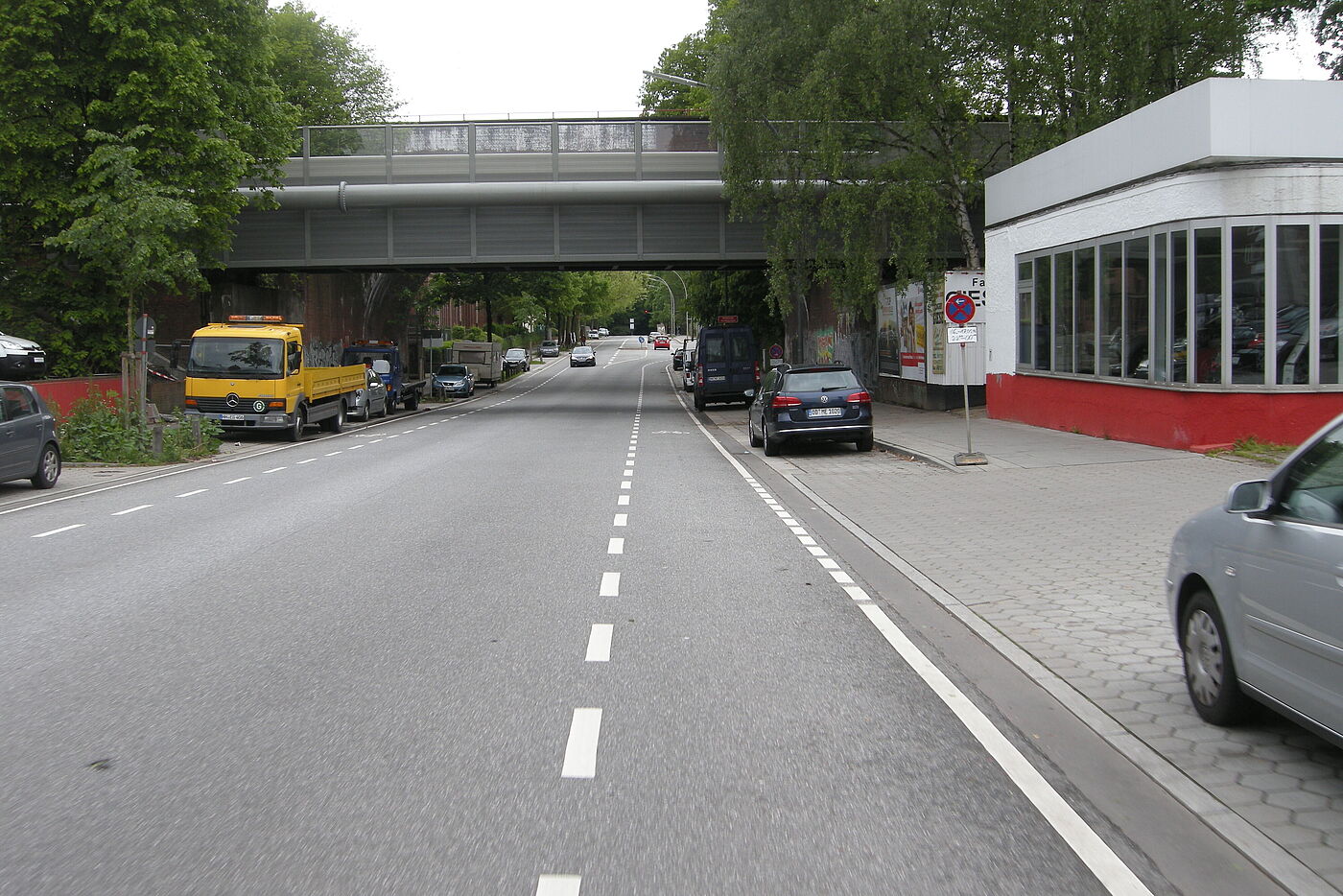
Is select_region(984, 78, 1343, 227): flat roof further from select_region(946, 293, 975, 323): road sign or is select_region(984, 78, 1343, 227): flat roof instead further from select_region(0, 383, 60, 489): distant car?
select_region(0, 383, 60, 489): distant car

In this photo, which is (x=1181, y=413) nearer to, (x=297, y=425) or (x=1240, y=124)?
(x=1240, y=124)

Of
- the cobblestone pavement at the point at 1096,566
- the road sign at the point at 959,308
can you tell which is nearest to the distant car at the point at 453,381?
the cobblestone pavement at the point at 1096,566

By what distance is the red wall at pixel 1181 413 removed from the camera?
52.6 ft

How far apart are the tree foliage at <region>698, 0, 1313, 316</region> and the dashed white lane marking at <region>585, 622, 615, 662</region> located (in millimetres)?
20908

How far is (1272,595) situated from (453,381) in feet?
163

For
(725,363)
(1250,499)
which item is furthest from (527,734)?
(725,363)

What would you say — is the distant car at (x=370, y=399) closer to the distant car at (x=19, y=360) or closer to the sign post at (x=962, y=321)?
the distant car at (x=19, y=360)

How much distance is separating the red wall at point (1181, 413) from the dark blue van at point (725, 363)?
17955mm

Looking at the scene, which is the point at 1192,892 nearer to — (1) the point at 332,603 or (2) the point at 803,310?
(1) the point at 332,603

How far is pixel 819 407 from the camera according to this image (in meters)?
20.4

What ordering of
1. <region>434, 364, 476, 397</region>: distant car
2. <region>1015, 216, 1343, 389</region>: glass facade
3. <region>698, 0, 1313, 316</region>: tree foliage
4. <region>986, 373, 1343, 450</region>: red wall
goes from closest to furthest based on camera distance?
1. <region>1015, 216, 1343, 389</region>: glass facade
2. <region>986, 373, 1343, 450</region>: red wall
3. <region>698, 0, 1313, 316</region>: tree foliage
4. <region>434, 364, 476, 397</region>: distant car

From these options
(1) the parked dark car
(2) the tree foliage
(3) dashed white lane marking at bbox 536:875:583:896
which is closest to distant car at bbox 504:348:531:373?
(2) the tree foliage

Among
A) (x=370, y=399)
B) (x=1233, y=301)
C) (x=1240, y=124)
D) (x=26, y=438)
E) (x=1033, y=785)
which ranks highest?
(x=1240, y=124)

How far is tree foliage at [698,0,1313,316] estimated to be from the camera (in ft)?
→ 87.8
